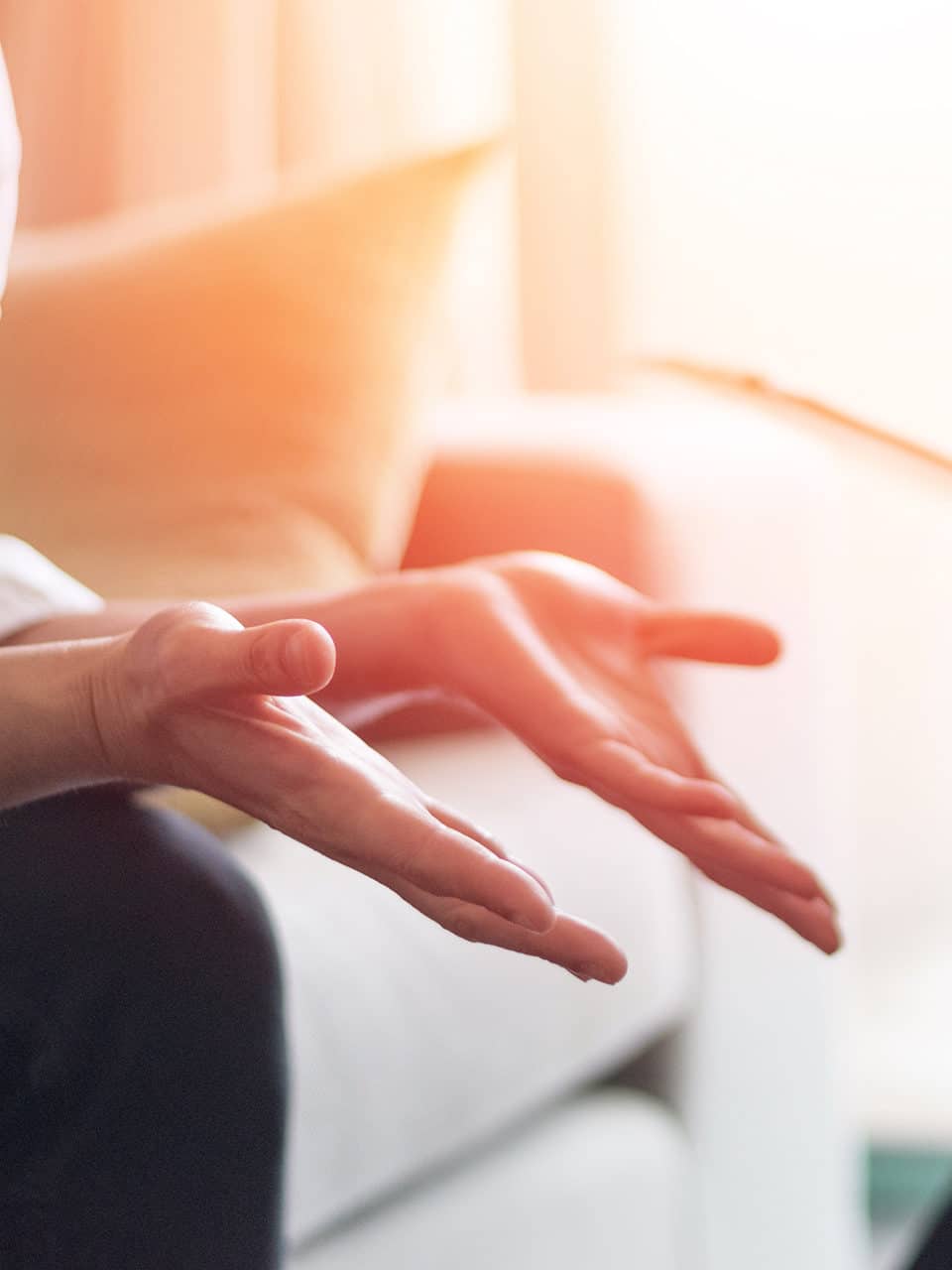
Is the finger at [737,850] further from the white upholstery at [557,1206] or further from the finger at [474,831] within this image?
the white upholstery at [557,1206]

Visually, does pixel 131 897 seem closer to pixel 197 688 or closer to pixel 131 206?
pixel 197 688

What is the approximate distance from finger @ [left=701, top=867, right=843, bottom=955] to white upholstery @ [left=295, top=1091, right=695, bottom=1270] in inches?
11.0

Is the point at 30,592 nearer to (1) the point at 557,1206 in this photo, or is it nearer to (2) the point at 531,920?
(2) the point at 531,920

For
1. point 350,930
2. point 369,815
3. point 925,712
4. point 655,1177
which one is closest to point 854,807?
point 925,712

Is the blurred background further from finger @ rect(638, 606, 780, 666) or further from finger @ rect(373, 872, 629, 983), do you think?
finger @ rect(373, 872, 629, 983)

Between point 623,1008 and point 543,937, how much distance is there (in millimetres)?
423

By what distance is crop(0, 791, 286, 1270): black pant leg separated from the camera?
0.27m

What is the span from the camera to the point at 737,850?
0.30 metres

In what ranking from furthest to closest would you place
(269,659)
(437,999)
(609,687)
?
(437,999)
(609,687)
(269,659)

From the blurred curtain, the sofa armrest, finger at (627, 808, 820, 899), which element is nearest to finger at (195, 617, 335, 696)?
finger at (627, 808, 820, 899)

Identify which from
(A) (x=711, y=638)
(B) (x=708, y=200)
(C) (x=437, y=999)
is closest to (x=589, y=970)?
(A) (x=711, y=638)

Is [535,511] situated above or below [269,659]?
below

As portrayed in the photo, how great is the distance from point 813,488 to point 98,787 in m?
0.61

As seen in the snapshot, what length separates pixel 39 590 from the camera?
0.31 metres
